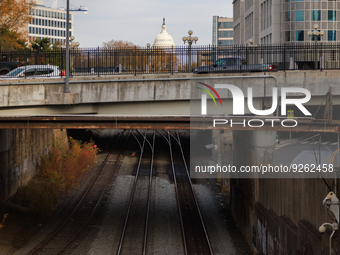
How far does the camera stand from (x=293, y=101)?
1761 cm

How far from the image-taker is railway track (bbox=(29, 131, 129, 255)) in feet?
57.8

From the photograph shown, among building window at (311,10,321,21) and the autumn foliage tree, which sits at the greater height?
building window at (311,10,321,21)

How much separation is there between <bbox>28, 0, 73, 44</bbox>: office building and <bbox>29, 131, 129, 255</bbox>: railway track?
371 ft

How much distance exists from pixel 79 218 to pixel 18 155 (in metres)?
7.29

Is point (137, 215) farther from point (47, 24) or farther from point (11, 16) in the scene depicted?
point (47, 24)

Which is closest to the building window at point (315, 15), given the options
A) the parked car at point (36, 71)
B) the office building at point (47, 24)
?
the parked car at point (36, 71)

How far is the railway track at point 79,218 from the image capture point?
1761cm

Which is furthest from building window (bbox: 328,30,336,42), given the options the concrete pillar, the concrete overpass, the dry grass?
the concrete overpass

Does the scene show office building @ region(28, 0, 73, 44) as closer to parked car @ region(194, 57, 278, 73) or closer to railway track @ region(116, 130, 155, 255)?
railway track @ region(116, 130, 155, 255)

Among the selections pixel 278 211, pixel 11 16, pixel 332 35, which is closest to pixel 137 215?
pixel 278 211

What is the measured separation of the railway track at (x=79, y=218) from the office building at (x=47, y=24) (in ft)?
371

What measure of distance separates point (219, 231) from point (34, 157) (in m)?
15.5

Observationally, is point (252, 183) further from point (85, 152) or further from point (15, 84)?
point (85, 152)

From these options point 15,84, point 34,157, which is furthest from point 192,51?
point 34,157
